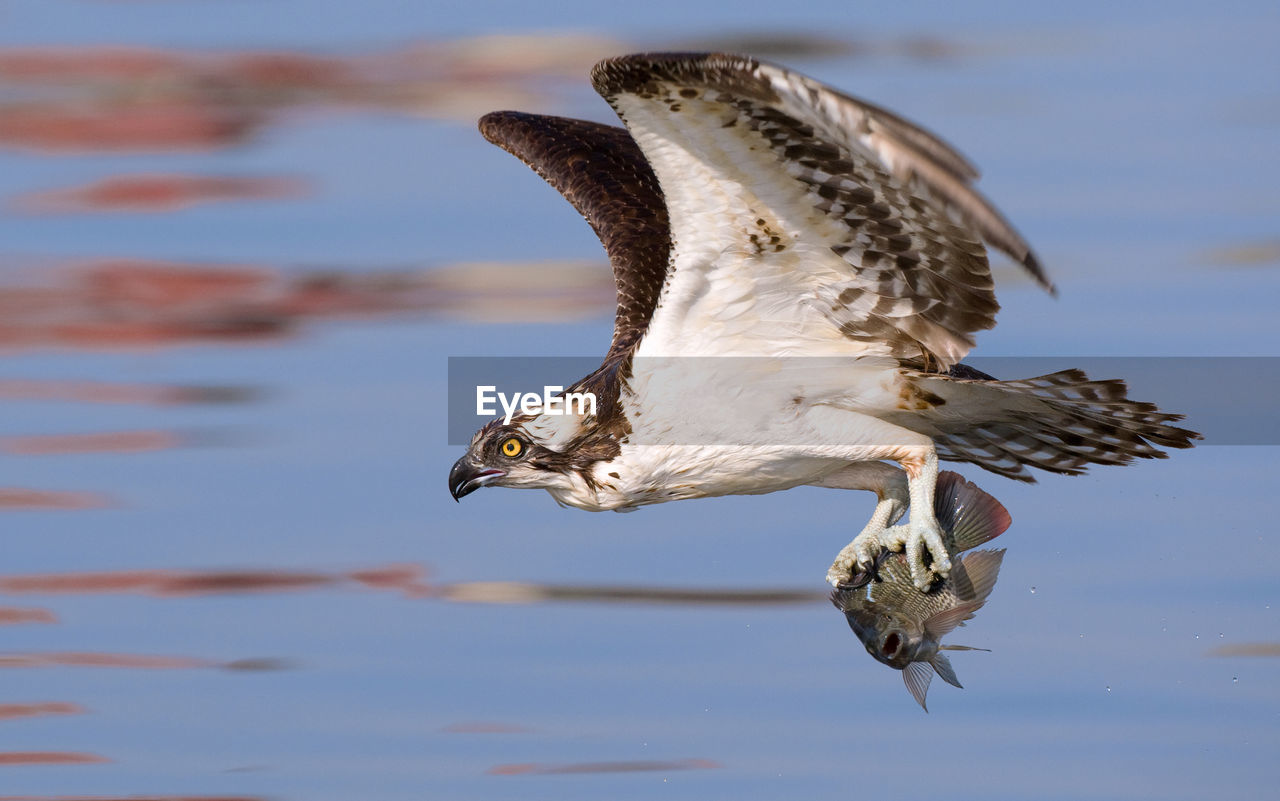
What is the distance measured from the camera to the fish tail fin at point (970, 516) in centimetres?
829

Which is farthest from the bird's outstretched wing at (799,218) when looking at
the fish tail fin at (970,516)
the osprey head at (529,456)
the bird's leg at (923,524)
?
the osprey head at (529,456)

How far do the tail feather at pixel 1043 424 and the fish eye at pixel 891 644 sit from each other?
101 centimetres

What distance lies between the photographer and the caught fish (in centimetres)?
807

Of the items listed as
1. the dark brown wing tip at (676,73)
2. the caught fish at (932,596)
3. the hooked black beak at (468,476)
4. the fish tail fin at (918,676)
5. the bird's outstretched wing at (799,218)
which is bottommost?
the fish tail fin at (918,676)

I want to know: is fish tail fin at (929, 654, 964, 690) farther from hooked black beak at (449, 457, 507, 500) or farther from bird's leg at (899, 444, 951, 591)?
hooked black beak at (449, 457, 507, 500)

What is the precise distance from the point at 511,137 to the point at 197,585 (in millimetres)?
8054

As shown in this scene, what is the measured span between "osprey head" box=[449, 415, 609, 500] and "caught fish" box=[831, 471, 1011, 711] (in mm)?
1244

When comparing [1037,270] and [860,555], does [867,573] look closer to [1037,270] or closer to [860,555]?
[860,555]

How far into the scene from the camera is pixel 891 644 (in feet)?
26.6

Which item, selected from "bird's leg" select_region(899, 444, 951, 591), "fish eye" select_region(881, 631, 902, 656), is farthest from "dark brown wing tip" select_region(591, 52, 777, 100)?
"fish eye" select_region(881, 631, 902, 656)

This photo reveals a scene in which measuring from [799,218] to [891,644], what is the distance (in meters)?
1.75

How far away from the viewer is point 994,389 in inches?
322

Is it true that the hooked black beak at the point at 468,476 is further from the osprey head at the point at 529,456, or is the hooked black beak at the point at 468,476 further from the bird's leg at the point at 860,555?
the bird's leg at the point at 860,555

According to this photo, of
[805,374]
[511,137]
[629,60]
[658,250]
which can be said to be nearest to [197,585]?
[511,137]
